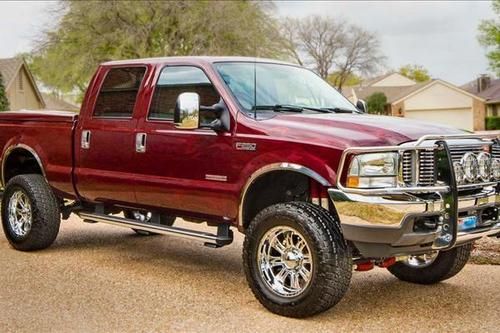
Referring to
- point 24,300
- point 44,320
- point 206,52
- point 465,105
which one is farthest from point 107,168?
point 465,105

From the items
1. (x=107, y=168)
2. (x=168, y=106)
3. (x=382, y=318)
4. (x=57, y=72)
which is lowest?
(x=382, y=318)

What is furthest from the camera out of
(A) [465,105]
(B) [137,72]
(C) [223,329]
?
(A) [465,105]

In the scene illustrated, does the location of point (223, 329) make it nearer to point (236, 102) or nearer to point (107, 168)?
point (236, 102)

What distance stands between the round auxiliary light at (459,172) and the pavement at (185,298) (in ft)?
3.45

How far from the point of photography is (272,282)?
561 cm

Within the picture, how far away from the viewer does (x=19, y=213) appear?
8.16 meters

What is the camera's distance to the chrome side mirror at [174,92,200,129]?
19.3 ft

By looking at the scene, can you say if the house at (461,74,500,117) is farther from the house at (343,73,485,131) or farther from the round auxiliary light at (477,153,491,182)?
the round auxiliary light at (477,153,491,182)

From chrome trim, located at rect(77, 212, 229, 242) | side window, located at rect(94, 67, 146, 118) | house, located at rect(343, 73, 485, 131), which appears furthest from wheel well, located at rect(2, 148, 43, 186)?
house, located at rect(343, 73, 485, 131)

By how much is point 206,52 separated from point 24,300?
36.0 metres

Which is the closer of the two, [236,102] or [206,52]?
[236,102]

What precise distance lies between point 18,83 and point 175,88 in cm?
4195

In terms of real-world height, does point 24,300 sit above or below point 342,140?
below

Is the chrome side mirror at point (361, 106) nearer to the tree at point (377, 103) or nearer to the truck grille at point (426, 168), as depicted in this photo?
the truck grille at point (426, 168)
